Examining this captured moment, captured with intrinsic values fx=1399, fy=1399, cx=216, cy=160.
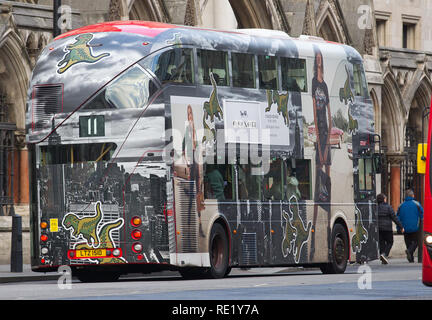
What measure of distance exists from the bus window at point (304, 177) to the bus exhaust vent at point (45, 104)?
4969mm

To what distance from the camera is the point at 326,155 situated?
25.7 meters

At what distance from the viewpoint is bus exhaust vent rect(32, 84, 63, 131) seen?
21797 mm

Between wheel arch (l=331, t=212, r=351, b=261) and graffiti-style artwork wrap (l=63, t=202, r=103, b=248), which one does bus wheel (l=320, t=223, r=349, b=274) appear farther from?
graffiti-style artwork wrap (l=63, t=202, r=103, b=248)

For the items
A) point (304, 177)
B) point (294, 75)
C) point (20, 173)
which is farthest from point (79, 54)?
point (20, 173)

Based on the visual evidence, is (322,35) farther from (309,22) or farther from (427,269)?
(427,269)

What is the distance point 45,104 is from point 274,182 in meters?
4.53

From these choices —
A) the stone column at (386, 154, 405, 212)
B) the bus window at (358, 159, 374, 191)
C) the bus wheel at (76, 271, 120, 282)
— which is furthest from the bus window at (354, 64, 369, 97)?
the stone column at (386, 154, 405, 212)

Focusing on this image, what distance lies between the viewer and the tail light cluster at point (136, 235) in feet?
70.9

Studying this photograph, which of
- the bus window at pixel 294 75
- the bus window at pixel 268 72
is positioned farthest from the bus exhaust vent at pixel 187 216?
the bus window at pixel 294 75

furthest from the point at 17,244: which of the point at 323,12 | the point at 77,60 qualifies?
the point at 323,12

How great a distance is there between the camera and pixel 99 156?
21.6 metres

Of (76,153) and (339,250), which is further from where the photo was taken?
(339,250)

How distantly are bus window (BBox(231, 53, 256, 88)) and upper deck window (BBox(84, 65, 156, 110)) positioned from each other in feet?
7.38
